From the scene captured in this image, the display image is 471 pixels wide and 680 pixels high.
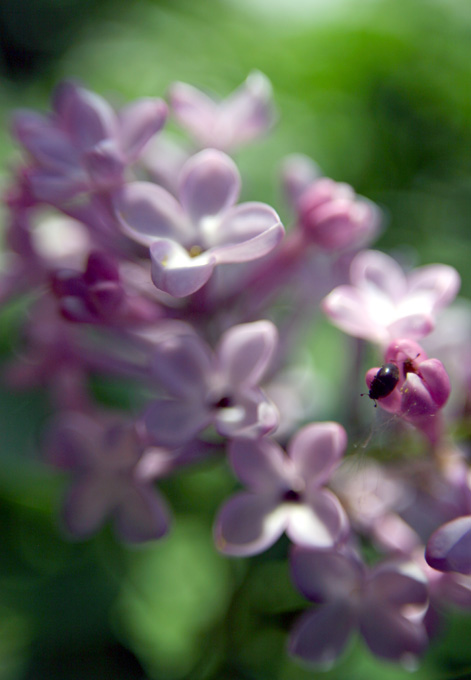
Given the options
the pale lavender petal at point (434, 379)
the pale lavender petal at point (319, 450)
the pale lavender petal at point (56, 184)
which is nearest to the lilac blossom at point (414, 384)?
the pale lavender petal at point (434, 379)

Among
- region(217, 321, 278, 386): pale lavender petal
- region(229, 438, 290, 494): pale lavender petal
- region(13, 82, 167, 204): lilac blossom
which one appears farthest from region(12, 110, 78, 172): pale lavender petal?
region(229, 438, 290, 494): pale lavender petal

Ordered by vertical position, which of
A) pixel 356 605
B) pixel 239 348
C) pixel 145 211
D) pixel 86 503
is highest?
pixel 145 211

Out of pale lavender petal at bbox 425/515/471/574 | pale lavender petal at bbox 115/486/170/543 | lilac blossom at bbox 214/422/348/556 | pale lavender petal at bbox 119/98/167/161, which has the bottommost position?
pale lavender petal at bbox 115/486/170/543

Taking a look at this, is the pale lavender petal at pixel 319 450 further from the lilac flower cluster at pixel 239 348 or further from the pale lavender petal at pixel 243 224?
the pale lavender petal at pixel 243 224

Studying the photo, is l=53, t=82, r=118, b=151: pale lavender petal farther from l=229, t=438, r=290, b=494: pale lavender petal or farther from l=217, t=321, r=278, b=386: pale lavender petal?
l=229, t=438, r=290, b=494: pale lavender petal

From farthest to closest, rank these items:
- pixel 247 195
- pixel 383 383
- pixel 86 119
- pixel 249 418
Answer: pixel 247 195
pixel 86 119
pixel 249 418
pixel 383 383

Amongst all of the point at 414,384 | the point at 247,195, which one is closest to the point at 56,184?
the point at 414,384

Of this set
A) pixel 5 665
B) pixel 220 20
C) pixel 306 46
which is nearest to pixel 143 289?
pixel 5 665

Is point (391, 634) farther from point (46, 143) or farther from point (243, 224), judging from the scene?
point (46, 143)
